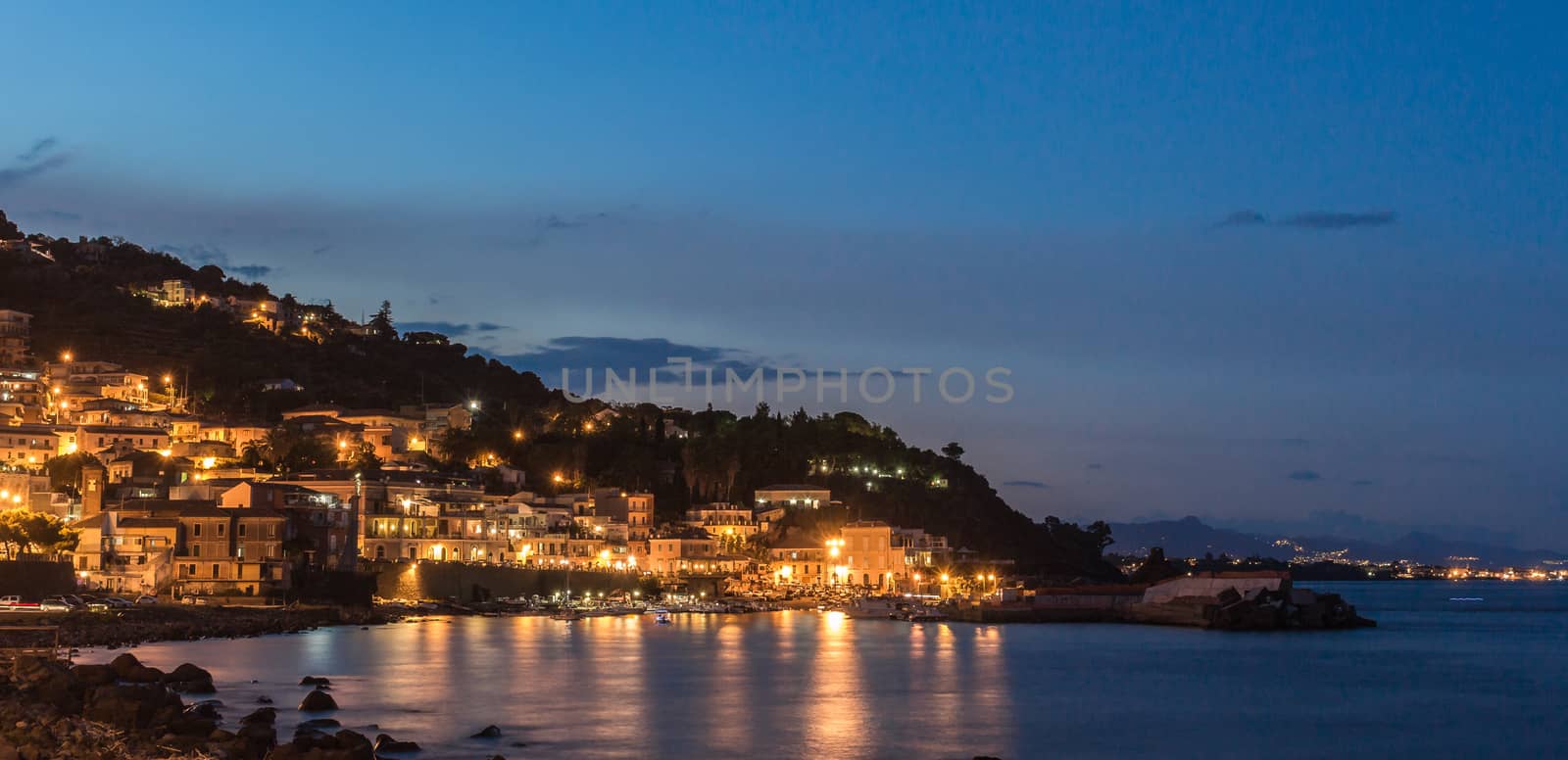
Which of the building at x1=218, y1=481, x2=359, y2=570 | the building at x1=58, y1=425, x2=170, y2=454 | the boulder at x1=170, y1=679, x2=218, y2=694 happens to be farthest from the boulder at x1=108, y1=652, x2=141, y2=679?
the building at x1=58, y1=425, x2=170, y2=454

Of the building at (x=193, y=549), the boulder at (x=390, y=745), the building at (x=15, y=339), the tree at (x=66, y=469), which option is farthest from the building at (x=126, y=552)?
the building at (x=15, y=339)

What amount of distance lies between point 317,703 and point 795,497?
6901cm

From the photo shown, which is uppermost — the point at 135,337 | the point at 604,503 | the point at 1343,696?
the point at 135,337

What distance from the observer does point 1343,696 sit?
1567 inches

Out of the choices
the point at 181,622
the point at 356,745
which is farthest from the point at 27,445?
the point at 356,745

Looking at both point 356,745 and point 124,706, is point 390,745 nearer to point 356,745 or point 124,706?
point 356,745

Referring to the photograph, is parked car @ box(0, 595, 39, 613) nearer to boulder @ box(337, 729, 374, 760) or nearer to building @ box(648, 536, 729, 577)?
boulder @ box(337, 729, 374, 760)

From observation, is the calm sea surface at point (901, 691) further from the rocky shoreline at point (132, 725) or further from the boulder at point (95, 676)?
the boulder at point (95, 676)

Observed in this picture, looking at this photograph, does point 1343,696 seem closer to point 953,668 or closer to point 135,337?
point 953,668

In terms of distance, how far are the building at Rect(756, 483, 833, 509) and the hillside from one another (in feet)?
5.78

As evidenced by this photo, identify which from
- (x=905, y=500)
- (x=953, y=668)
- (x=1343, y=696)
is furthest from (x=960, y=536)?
(x=1343, y=696)

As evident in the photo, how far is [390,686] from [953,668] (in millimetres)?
18050

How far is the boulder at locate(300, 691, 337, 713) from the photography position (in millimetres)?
30156

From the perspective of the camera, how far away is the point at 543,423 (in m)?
106
